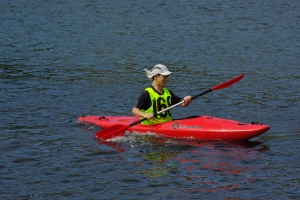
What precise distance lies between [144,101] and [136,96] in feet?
13.6

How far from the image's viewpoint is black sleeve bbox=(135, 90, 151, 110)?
37.9 feet

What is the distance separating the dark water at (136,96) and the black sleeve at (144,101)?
0.58m

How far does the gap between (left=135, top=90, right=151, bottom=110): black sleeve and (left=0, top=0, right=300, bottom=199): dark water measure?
1.90 feet

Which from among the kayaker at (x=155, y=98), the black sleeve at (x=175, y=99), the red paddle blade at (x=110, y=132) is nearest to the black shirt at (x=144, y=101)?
the kayaker at (x=155, y=98)

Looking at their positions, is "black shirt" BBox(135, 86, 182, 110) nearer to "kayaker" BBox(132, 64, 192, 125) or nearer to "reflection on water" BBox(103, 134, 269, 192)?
"kayaker" BBox(132, 64, 192, 125)

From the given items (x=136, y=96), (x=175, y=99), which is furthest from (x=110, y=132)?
(x=136, y=96)

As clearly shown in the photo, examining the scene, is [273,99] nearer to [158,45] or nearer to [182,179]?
[182,179]

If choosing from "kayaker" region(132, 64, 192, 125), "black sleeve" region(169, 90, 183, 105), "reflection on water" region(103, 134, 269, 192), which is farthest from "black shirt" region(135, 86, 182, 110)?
"reflection on water" region(103, 134, 269, 192)

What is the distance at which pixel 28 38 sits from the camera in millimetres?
24297

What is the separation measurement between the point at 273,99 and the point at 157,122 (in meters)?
4.29

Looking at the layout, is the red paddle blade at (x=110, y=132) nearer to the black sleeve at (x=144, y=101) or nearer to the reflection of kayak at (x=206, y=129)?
the reflection of kayak at (x=206, y=129)

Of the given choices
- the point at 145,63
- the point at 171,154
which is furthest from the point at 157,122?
the point at 145,63

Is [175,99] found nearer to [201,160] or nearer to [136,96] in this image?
[201,160]

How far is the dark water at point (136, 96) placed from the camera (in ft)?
31.3
